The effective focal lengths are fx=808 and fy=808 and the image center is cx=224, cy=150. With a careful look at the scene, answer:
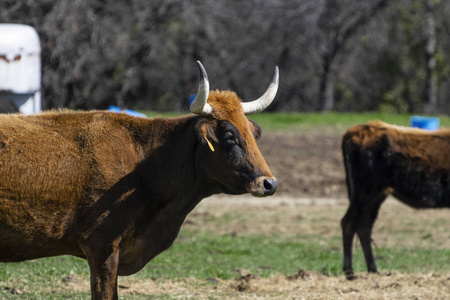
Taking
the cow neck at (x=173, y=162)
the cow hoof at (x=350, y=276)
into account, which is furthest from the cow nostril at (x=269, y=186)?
the cow hoof at (x=350, y=276)

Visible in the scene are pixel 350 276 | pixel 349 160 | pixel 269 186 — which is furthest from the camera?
pixel 349 160

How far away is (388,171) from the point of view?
11414mm

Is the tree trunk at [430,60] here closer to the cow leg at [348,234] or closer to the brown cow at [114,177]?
the cow leg at [348,234]

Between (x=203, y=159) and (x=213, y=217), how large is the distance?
8307mm

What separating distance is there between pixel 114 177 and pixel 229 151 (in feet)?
3.23

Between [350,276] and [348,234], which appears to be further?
[348,234]

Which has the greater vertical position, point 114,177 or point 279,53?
point 114,177

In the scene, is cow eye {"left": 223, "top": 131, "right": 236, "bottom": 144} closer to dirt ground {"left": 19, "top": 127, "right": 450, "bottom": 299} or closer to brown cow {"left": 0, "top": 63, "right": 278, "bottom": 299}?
brown cow {"left": 0, "top": 63, "right": 278, "bottom": 299}

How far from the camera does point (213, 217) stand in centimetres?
1506

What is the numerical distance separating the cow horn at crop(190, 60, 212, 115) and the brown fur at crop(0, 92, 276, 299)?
9 cm

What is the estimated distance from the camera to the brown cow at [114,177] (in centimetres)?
636

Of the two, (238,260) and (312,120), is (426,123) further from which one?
(312,120)

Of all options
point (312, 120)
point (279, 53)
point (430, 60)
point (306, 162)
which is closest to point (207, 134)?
point (306, 162)

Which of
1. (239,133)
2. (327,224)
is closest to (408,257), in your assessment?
(327,224)
